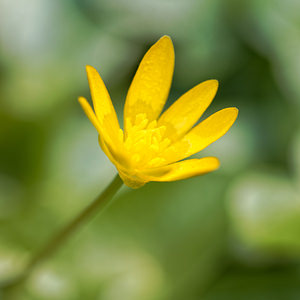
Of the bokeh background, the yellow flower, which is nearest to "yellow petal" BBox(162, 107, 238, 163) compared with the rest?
the yellow flower

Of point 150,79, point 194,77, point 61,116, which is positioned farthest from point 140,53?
point 150,79

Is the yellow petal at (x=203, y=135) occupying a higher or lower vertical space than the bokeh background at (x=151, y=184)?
lower

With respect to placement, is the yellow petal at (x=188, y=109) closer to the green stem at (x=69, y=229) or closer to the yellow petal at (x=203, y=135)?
the yellow petal at (x=203, y=135)

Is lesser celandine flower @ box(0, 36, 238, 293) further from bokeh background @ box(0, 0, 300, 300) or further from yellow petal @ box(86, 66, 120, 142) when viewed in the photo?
bokeh background @ box(0, 0, 300, 300)

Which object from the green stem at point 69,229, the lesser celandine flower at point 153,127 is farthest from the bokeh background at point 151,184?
the lesser celandine flower at point 153,127

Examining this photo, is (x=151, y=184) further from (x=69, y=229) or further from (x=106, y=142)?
(x=106, y=142)

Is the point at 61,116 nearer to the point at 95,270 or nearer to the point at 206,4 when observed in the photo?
the point at 95,270

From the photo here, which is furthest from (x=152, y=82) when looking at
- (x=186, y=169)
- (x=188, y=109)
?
(x=186, y=169)
